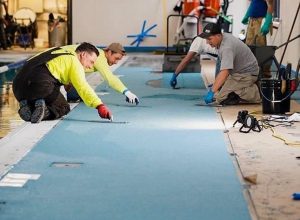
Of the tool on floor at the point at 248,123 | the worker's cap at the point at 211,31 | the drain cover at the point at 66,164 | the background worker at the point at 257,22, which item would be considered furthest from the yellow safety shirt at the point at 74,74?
the background worker at the point at 257,22

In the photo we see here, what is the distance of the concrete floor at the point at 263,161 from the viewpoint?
3203mm

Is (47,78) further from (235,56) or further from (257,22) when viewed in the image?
(257,22)

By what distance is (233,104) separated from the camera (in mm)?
7016

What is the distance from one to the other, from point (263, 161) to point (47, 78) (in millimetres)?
2290

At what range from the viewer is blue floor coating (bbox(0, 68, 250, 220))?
3148 mm

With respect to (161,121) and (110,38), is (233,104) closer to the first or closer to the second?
(161,121)

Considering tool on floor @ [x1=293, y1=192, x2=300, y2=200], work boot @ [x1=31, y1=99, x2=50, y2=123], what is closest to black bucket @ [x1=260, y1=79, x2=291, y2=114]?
work boot @ [x1=31, y1=99, x2=50, y2=123]

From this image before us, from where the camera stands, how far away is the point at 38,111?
561cm

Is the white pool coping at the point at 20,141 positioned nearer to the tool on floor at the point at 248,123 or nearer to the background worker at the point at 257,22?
the tool on floor at the point at 248,123

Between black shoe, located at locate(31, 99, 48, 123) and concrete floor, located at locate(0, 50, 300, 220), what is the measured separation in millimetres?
82

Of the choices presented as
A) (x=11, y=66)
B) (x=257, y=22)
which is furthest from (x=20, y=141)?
(x=11, y=66)

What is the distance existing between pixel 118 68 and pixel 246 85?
5.39 meters

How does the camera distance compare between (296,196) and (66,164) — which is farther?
(66,164)

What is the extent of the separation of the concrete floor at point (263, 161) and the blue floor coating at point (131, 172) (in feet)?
0.26
